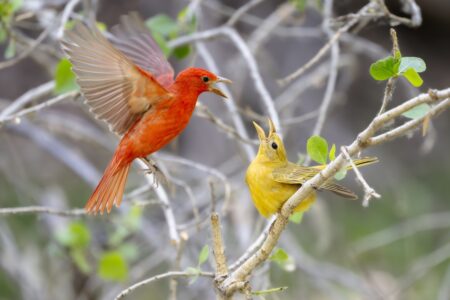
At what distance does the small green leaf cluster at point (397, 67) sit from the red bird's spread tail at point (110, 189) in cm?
119

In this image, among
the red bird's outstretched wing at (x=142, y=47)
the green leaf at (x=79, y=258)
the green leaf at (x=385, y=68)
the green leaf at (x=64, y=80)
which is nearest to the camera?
the green leaf at (x=385, y=68)

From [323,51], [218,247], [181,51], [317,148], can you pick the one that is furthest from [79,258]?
[317,148]

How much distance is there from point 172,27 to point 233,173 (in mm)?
2386

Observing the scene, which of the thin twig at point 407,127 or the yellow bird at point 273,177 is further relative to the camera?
the yellow bird at point 273,177

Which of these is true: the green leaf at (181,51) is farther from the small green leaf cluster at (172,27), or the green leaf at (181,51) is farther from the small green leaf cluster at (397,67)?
the small green leaf cluster at (397,67)

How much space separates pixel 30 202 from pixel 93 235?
2.41 feet

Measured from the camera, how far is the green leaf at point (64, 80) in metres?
3.33

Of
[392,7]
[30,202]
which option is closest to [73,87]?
[30,202]

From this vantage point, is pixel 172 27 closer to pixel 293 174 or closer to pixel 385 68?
pixel 293 174

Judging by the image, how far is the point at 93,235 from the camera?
16.3 feet

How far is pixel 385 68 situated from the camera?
80.7 inches

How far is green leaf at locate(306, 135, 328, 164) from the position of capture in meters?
2.17

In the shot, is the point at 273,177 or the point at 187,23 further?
the point at 187,23

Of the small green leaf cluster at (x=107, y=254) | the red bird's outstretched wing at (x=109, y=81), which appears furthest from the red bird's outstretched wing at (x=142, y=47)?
the small green leaf cluster at (x=107, y=254)
